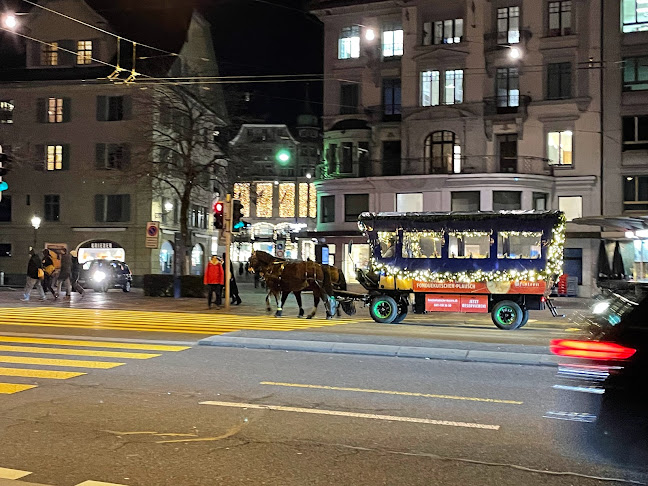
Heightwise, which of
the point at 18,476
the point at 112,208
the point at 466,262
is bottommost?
the point at 18,476

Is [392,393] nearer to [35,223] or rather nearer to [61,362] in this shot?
[61,362]

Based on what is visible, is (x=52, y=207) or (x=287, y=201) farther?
(x=287, y=201)

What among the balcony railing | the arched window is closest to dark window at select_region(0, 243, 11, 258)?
the balcony railing

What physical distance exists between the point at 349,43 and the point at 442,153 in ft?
32.1

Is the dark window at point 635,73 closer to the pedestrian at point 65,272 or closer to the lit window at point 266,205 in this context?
the pedestrian at point 65,272

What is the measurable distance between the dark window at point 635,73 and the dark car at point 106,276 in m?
29.6

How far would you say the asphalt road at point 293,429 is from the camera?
6062mm

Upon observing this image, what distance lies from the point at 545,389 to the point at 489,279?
30.0ft

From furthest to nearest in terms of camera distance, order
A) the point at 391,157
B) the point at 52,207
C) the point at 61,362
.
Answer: the point at 52,207 < the point at 391,157 < the point at 61,362

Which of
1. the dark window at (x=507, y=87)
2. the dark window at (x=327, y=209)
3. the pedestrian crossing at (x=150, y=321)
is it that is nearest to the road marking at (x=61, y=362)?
the pedestrian crossing at (x=150, y=321)

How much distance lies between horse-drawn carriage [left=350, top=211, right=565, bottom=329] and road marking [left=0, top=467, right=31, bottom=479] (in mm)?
14445

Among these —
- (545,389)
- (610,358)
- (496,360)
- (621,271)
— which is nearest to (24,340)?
(496,360)

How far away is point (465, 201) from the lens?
1651 inches

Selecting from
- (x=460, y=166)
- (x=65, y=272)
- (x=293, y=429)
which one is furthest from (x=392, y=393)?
(x=460, y=166)
